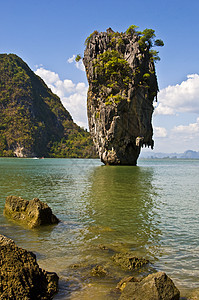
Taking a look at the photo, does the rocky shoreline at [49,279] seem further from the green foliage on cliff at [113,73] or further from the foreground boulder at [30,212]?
the green foliage on cliff at [113,73]

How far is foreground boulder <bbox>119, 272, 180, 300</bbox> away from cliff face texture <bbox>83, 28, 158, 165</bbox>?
51994 mm

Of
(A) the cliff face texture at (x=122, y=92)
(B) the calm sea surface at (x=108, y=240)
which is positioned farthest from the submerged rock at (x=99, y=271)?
(A) the cliff face texture at (x=122, y=92)

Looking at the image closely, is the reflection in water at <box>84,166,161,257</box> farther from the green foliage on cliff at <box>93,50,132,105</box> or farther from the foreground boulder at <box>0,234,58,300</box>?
the green foliage on cliff at <box>93,50,132,105</box>

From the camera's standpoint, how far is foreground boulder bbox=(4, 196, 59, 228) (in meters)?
10.5

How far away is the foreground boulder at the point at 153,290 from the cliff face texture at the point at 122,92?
52.0 metres

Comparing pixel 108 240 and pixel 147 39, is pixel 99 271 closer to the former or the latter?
pixel 108 240

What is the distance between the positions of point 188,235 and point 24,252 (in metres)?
6.45

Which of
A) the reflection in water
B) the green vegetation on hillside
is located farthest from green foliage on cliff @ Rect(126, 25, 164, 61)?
the reflection in water

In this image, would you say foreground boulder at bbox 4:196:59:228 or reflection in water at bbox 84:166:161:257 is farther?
foreground boulder at bbox 4:196:59:228

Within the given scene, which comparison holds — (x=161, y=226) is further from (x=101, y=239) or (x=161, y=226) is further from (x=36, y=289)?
(x=36, y=289)

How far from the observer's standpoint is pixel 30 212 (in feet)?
36.1

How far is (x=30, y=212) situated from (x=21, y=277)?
635 cm

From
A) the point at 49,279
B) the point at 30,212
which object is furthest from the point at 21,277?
the point at 30,212

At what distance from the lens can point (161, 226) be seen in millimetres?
10562
